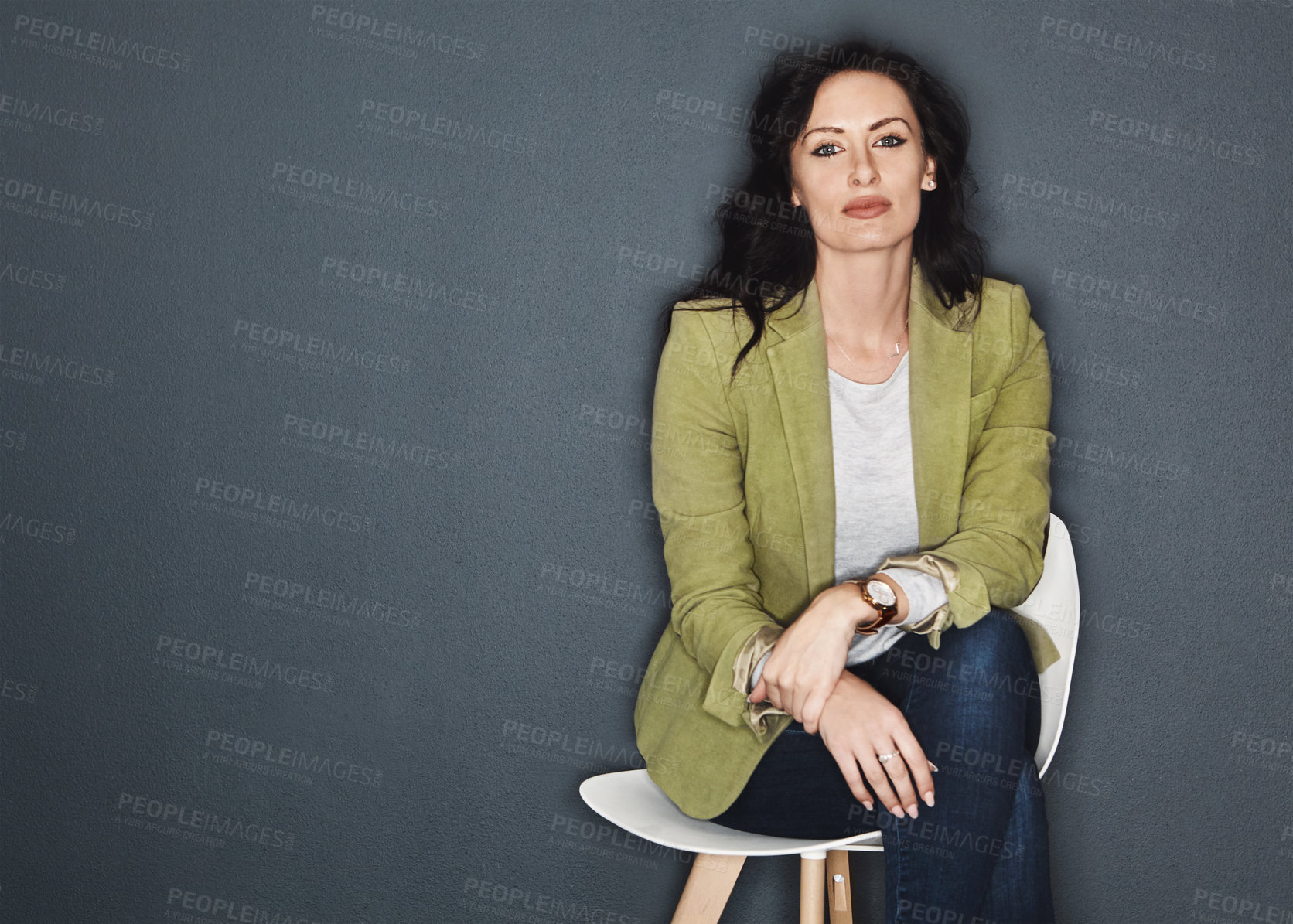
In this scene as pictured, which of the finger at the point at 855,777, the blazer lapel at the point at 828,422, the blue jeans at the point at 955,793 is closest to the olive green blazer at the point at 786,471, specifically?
the blazer lapel at the point at 828,422

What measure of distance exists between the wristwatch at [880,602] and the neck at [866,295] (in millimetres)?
414

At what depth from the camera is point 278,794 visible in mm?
1739

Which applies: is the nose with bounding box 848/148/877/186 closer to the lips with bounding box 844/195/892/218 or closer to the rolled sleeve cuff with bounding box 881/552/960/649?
A: the lips with bounding box 844/195/892/218

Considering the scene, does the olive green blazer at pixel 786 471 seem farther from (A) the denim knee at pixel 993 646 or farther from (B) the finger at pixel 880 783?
(B) the finger at pixel 880 783

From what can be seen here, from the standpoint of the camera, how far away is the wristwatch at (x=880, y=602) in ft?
4.45

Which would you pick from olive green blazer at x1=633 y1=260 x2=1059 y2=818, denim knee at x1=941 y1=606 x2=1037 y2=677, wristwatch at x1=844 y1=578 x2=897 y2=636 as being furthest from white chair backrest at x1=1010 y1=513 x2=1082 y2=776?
wristwatch at x1=844 y1=578 x2=897 y2=636

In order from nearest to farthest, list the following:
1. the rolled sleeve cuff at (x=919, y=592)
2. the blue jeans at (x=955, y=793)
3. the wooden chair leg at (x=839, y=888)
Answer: the blue jeans at (x=955, y=793)
the rolled sleeve cuff at (x=919, y=592)
the wooden chair leg at (x=839, y=888)

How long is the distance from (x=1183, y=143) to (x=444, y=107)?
1.24 metres

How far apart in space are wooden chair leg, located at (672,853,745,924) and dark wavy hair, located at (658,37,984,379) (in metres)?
0.74

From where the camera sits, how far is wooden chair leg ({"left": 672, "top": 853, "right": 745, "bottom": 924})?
4.84 feet

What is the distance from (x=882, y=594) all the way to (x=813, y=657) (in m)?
0.13

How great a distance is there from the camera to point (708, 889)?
1480 millimetres

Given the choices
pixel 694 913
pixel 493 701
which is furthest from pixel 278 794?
pixel 694 913

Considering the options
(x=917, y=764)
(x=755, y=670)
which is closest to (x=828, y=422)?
(x=755, y=670)
